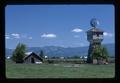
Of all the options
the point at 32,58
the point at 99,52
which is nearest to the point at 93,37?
the point at 99,52

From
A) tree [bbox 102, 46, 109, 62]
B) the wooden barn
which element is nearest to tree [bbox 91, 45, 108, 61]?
tree [bbox 102, 46, 109, 62]

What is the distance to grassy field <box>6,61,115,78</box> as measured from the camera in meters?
2.22

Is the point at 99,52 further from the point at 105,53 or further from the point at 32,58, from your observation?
the point at 32,58

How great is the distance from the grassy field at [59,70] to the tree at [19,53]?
0.04 meters

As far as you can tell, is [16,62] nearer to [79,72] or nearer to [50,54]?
[50,54]

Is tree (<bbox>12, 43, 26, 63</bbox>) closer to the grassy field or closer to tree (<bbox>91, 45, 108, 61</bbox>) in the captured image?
the grassy field

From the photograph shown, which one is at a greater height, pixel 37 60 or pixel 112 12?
pixel 112 12

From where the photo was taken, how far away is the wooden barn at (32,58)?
7.13 feet

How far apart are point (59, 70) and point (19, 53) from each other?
35cm

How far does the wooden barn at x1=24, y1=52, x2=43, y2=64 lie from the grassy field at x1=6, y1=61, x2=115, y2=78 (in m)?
0.04

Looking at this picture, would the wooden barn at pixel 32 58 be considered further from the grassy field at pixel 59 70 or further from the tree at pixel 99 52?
the tree at pixel 99 52
